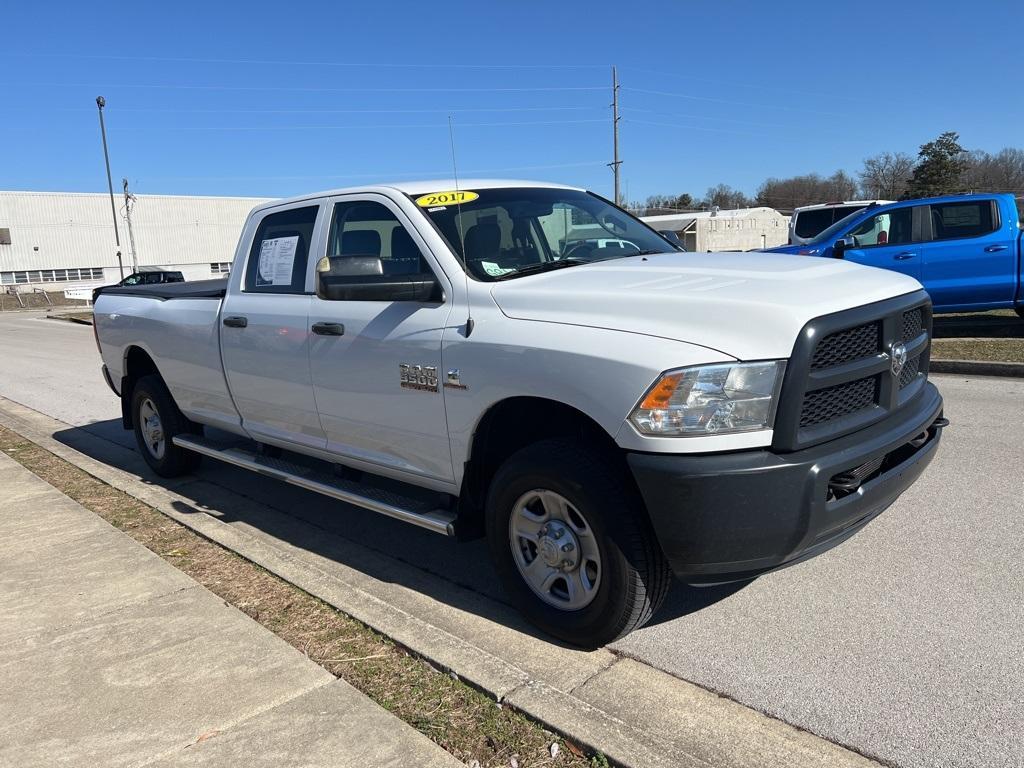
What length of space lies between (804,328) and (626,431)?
729 millimetres

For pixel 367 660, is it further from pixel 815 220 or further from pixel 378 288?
pixel 815 220

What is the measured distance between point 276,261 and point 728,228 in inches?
2780

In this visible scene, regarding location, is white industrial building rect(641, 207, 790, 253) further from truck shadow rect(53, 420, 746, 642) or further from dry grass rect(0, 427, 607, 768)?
dry grass rect(0, 427, 607, 768)

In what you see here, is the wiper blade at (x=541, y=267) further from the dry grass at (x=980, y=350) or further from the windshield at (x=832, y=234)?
the windshield at (x=832, y=234)

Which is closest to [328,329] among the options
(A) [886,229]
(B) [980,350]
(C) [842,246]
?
(B) [980,350]

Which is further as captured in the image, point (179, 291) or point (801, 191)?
point (801, 191)

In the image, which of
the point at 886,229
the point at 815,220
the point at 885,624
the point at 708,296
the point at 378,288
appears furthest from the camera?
the point at 815,220

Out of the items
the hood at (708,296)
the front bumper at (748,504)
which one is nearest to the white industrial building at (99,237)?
the hood at (708,296)

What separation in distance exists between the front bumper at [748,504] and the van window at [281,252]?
8.84ft

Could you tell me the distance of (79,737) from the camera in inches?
117

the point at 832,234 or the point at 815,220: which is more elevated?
the point at 815,220

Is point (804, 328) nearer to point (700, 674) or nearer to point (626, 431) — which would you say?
point (626, 431)

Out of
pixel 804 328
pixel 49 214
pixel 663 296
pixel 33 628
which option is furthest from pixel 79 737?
pixel 49 214

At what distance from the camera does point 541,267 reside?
3936 mm
